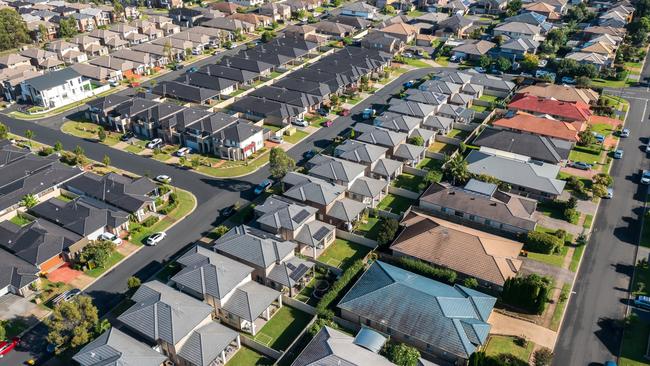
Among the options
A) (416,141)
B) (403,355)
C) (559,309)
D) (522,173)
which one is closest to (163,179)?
(416,141)

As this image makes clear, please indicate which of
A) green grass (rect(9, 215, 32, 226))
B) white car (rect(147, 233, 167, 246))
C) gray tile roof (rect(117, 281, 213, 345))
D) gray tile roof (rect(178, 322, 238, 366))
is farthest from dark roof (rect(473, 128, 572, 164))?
green grass (rect(9, 215, 32, 226))

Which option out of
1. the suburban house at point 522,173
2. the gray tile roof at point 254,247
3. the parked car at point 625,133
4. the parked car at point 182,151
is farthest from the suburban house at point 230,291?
the parked car at point 625,133

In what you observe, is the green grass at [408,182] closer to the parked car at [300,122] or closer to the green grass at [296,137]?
the green grass at [296,137]

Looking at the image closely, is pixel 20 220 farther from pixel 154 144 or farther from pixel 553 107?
pixel 553 107

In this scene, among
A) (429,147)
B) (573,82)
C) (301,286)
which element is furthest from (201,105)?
(573,82)

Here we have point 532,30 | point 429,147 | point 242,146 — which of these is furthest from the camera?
point 532,30

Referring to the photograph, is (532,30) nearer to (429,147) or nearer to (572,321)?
(429,147)

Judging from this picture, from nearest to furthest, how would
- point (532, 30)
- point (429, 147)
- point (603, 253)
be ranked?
point (603, 253) → point (429, 147) → point (532, 30)
